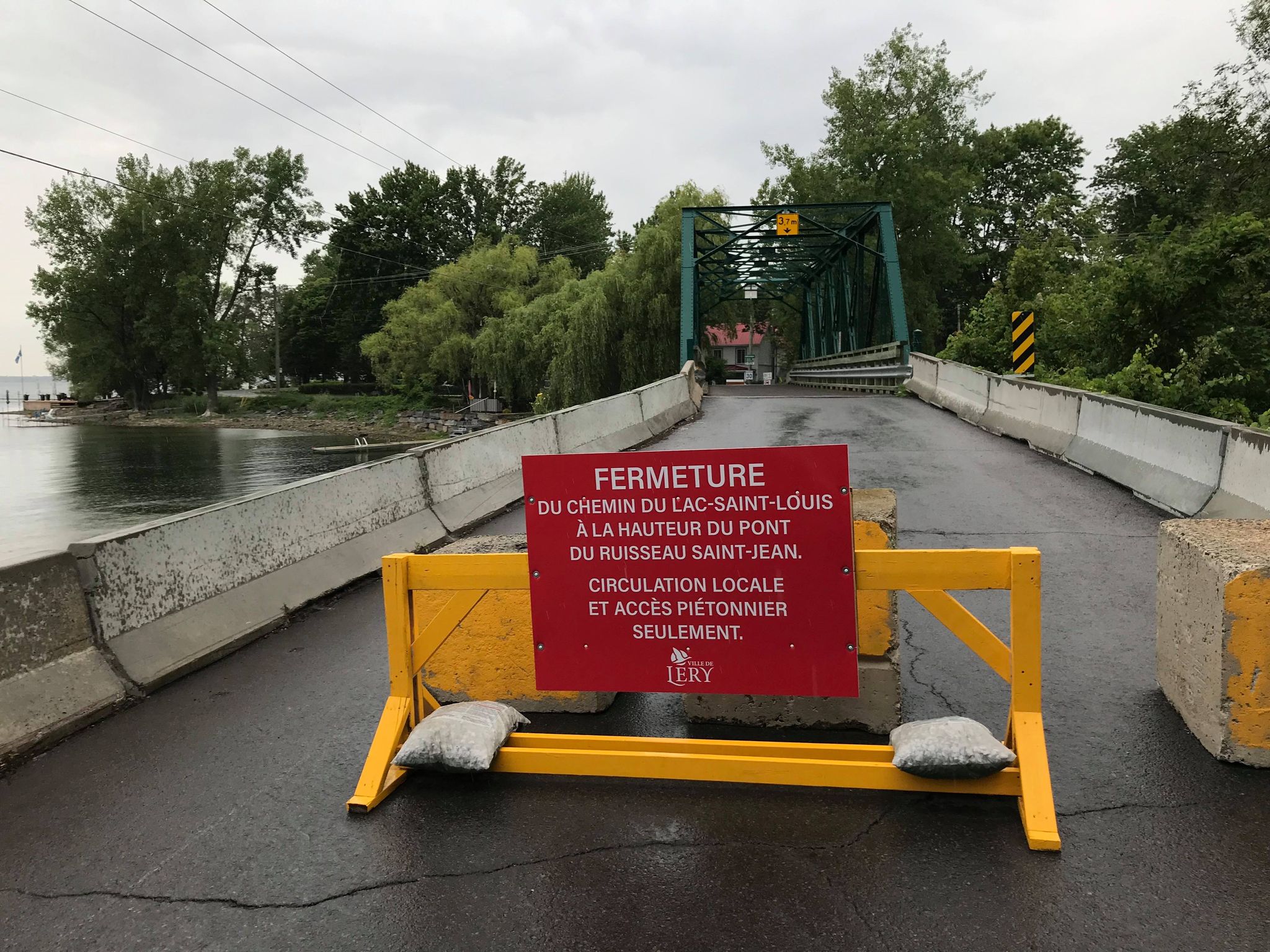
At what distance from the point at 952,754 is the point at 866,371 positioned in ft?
90.4

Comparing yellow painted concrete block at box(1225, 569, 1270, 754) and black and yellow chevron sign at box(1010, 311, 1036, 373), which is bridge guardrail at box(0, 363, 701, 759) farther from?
black and yellow chevron sign at box(1010, 311, 1036, 373)

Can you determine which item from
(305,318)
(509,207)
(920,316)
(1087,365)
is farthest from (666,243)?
(305,318)

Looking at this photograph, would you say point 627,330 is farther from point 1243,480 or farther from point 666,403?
point 1243,480

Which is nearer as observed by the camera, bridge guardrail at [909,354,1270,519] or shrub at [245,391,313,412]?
bridge guardrail at [909,354,1270,519]

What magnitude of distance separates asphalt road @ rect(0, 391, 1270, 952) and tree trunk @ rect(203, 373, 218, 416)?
97422 mm

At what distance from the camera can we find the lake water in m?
40.4

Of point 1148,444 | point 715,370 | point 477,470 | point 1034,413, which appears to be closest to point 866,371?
point 1034,413

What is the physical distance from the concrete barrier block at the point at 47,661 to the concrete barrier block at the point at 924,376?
66.0ft

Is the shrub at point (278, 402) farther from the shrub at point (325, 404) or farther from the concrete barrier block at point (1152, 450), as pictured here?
the concrete barrier block at point (1152, 450)

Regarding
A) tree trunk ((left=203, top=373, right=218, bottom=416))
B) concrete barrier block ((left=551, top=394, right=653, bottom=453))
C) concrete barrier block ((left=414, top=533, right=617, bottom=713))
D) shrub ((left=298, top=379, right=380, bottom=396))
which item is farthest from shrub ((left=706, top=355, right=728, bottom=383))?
tree trunk ((left=203, top=373, right=218, bottom=416))

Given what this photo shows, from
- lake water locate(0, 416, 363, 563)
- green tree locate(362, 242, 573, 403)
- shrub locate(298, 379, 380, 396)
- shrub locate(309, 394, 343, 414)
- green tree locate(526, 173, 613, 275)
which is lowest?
lake water locate(0, 416, 363, 563)

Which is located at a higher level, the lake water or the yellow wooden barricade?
the yellow wooden barricade

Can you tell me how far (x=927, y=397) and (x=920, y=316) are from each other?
37962 mm

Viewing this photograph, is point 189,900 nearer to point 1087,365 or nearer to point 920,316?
point 1087,365
